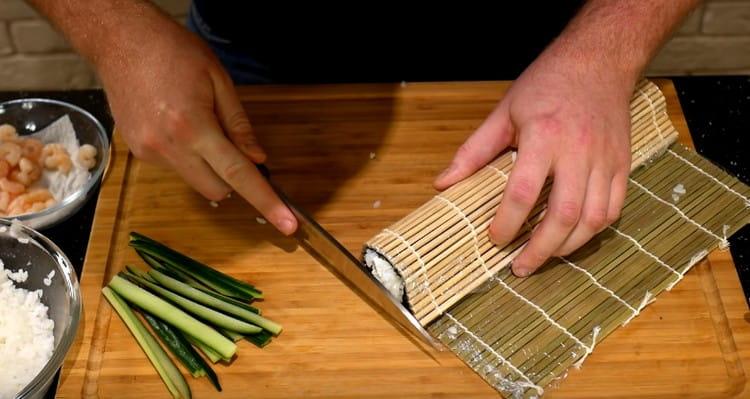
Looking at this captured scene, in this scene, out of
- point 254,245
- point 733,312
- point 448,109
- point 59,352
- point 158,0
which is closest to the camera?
point 59,352

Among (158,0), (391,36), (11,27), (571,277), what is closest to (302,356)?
→ (571,277)

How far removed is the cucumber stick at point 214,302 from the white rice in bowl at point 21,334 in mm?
208

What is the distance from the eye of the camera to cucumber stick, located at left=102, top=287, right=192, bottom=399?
1.46 m

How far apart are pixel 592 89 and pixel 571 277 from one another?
353mm

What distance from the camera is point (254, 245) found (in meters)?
1.69

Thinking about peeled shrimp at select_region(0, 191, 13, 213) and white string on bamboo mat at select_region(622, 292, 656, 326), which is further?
peeled shrimp at select_region(0, 191, 13, 213)

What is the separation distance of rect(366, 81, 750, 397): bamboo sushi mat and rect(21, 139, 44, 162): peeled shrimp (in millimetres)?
791

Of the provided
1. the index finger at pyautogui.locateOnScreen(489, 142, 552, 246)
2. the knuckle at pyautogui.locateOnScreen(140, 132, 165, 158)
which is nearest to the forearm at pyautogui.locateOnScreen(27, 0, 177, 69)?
the knuckle at pyautogui.locateOnScreen(140, 132, 165, 158)

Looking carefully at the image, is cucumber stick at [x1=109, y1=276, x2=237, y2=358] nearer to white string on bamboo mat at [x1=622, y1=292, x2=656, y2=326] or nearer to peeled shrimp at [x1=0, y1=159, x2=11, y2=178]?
peeled shrimp at [x1=0, y1=159, x2=11, y2=178]

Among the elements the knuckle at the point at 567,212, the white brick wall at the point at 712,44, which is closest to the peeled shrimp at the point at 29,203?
the knuckle at the point at 567,212

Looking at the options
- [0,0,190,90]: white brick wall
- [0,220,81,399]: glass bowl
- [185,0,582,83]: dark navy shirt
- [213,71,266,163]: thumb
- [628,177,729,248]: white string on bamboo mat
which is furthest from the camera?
[0,0,190,90]: white brick wall

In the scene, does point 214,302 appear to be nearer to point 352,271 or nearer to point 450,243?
point 352,271

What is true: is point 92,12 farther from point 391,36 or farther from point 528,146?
point 528,146

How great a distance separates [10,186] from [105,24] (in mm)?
399
